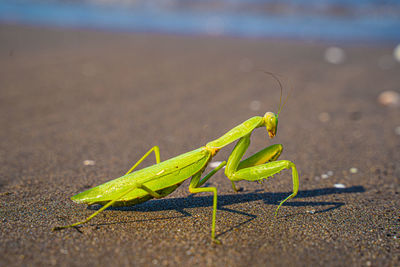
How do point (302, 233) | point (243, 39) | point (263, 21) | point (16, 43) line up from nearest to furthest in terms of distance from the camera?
point (302, 233) → point (16, 43) → point (243, 39) → point (263, 21)

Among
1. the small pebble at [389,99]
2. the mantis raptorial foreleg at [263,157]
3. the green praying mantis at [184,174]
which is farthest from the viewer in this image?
the small pebble at [389,99]

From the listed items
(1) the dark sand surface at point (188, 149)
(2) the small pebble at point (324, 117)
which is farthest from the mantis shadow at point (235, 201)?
(2) the small pebble at point (324, 117)

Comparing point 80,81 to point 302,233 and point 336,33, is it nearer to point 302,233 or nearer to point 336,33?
point 302,233

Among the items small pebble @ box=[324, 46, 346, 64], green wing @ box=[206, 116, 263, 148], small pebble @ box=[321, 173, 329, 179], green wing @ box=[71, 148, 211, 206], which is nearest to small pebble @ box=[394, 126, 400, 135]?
small pebble @ box=[321, 173, 329, 179]

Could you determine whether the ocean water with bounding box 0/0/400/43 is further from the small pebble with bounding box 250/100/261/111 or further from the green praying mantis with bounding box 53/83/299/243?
the green praying mantis with bounding box 53/83/299/243

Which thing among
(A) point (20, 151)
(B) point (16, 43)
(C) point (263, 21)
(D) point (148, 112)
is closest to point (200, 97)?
(D) point (148, 112)

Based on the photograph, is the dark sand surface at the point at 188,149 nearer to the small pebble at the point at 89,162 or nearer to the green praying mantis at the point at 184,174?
the small pebble at the point at 89,162
